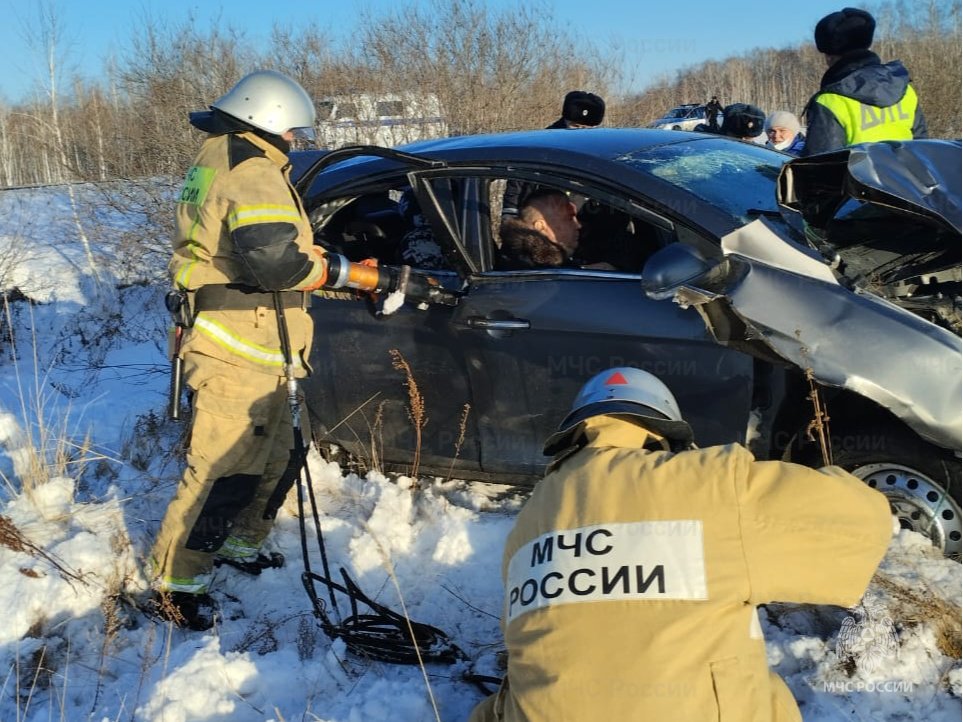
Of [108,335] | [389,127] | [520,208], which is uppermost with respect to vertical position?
[389,127]

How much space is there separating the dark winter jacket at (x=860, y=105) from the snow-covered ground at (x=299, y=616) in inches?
97.5

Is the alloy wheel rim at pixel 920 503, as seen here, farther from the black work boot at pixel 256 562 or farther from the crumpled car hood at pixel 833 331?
the black work boot at pixel 256 562

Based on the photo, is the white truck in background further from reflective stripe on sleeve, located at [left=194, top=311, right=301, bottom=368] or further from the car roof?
reflective stripe on sleeve, located at [left=194, top=311, right=301, bottom=368]

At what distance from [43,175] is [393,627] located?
845 inches

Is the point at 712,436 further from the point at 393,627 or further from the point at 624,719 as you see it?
the point at 624,719

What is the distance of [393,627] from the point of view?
309cm

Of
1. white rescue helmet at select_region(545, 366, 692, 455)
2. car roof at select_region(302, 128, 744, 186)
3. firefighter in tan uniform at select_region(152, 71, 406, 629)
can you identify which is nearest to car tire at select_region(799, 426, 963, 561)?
white rescue helmet at select_region(545, 366, 692, 455)

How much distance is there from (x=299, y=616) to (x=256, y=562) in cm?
51

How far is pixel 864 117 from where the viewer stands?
4.46 meters

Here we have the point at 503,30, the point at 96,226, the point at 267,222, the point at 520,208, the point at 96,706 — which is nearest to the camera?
the point at 96,706

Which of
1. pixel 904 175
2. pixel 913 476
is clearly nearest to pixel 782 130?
pixel 904 175

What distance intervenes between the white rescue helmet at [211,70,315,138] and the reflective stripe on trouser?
901 mm

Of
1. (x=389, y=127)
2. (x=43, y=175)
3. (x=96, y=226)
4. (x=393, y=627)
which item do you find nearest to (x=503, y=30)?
(x=389, y=127)

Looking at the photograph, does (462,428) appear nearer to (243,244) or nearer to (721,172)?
(243,244)
